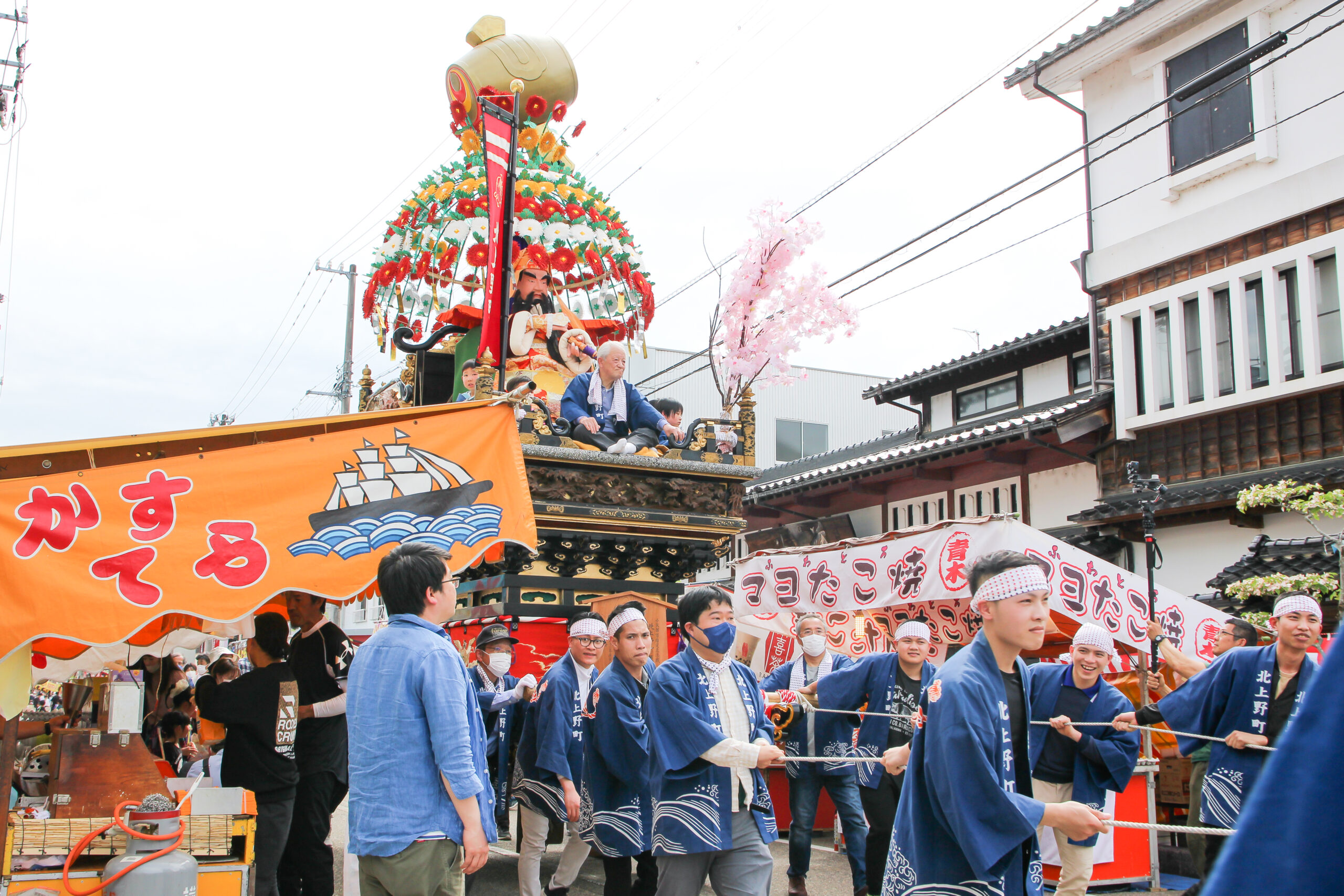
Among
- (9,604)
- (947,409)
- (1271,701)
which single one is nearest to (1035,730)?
(1271,701)

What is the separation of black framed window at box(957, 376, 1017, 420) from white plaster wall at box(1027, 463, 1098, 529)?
1981 mm

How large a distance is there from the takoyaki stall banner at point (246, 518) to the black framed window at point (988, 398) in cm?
1427

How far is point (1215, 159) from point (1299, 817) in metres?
15.8

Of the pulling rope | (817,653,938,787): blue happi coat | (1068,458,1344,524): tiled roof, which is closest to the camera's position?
the pulling rope

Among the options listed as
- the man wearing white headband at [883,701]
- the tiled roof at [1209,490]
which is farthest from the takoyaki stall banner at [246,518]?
the tiled roof at [1209,490]

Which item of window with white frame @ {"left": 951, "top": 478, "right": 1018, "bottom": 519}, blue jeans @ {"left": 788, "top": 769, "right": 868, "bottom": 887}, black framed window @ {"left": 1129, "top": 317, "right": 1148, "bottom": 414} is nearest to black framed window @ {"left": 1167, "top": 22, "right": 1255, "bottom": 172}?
black framed window @ {"left": 1129, "top": 317, "right": 1148, "bottom": 414}

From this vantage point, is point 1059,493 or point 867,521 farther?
point 867,521

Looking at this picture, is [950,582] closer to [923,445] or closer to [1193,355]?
[1193,355]

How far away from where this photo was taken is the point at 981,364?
60.7 feet

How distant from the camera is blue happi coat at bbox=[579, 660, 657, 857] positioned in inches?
250

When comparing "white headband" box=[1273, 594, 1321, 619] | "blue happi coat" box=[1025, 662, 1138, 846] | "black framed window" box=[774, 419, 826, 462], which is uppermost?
"black framed window" box=[774, 419, 826, 462]

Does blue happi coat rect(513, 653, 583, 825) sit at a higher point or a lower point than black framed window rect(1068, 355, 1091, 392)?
lower

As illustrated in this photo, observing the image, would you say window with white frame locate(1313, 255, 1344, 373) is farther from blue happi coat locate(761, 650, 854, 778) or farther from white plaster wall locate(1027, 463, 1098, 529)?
blue happi coat locate(761, 650, 854, 778)

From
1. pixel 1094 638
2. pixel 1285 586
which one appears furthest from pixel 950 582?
pixel 1285 586
